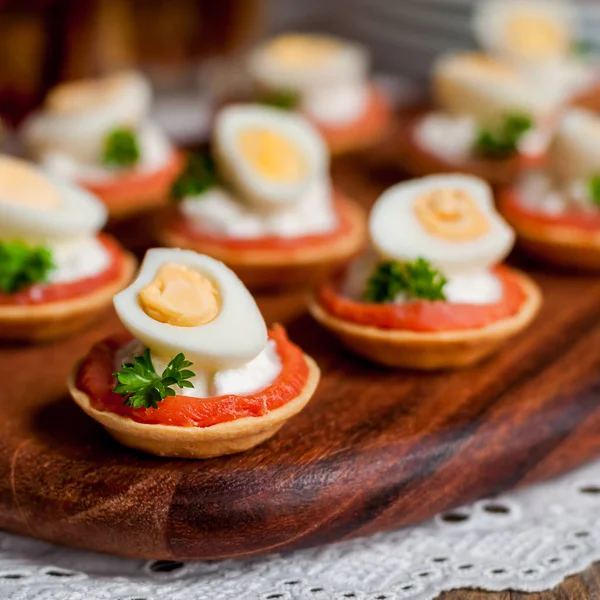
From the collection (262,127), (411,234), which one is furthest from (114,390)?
(262,127)

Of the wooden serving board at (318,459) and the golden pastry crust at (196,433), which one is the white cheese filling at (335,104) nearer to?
the wooden serving board at (318,459)

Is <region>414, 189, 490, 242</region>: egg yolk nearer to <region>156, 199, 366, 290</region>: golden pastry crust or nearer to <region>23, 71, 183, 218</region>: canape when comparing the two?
<region>156, 199, 366, 290</region>: golden pastry crust

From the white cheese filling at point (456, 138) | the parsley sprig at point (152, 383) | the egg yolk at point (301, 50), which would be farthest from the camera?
the egg yolk at point (301, 50)

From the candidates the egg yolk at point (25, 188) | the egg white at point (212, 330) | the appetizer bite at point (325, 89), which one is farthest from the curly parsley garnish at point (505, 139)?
the egg white at point (212, 330)

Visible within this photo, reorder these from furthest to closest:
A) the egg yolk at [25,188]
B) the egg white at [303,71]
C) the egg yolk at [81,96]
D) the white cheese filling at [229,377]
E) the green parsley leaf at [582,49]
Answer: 1. the green parsley leaf at [582,49]
2. the egg white at [303,71]
3. the egg yolk at [81,96]
4. the egg yolk at [25,188]
5. the white cheese filling at [229,377]

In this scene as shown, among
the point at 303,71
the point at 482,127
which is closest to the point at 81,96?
the point at 303,71

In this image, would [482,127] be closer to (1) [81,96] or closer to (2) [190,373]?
(1) [81,96]

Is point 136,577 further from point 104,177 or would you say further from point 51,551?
point 104,177
